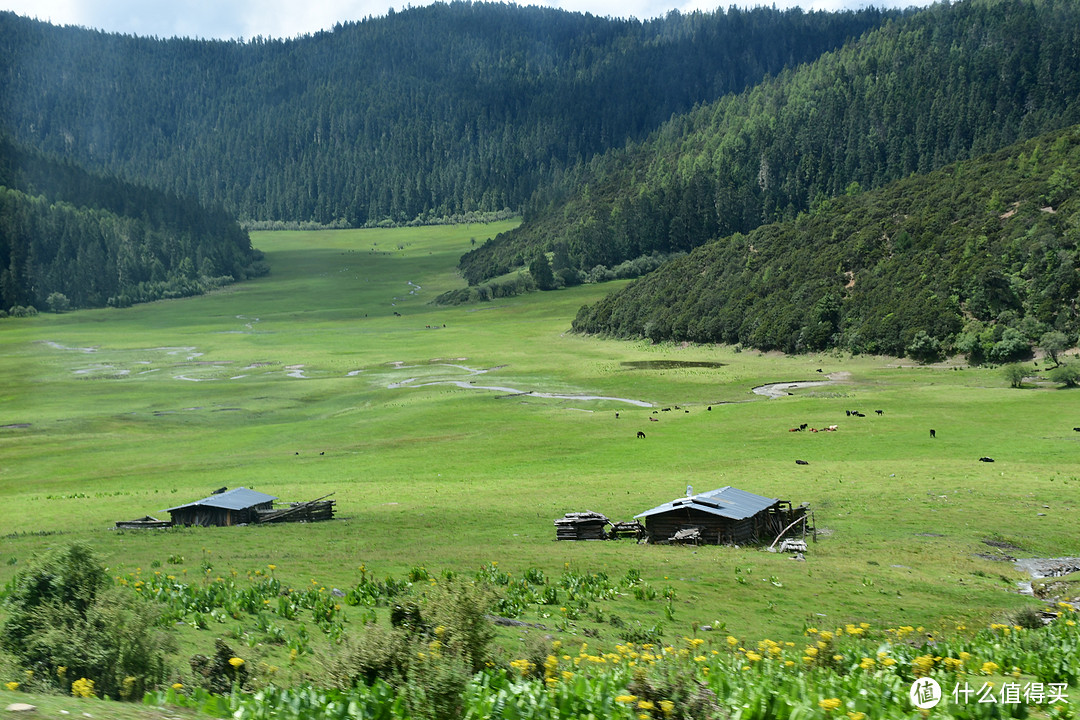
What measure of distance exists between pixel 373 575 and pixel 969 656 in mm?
18343

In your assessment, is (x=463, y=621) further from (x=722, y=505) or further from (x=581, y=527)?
(x=722, y=505)

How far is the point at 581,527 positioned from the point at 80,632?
25.2 meters

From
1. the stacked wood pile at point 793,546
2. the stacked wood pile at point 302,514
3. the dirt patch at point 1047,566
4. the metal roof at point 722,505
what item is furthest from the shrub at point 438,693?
the stacked wood pile at point 302,514

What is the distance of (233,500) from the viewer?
43750mm

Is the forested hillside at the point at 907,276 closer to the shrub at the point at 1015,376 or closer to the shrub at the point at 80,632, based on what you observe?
the shrub at the point at 1015,376

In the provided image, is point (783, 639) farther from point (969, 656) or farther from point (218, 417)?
point (218, 417)

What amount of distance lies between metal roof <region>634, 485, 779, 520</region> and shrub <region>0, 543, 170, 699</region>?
24.2 meters

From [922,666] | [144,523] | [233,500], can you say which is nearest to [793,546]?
[922,666]

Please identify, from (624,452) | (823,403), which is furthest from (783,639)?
(823,403)

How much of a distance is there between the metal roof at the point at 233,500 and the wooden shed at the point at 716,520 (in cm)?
1964

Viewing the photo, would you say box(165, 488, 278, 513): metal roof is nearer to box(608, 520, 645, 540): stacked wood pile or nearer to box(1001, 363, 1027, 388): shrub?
box(608, 520, 645, 540): stacked wood pile

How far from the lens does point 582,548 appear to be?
35.5 m

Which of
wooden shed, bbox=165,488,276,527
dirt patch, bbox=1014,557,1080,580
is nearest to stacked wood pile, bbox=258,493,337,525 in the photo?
wooden shed, bbox=165,488,276,527

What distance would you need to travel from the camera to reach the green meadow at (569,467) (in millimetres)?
30156
